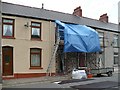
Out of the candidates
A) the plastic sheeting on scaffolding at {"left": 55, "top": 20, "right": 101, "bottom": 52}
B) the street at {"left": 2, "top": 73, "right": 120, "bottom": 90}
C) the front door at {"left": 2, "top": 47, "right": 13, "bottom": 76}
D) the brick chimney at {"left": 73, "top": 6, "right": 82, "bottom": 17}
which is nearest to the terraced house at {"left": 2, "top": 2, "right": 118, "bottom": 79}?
the front door at {"left": 2, "top": 47, "right": 13, "bottom": 76}

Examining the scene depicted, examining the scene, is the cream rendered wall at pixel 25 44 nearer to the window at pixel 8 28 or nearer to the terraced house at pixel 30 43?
the terraced house at pixel 30 43

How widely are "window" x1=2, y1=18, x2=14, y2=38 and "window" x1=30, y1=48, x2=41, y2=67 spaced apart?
8.44 ft

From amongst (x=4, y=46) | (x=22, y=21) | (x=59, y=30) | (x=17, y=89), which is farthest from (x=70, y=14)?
(x=17, y=89)

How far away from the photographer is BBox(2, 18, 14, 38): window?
21.5 m

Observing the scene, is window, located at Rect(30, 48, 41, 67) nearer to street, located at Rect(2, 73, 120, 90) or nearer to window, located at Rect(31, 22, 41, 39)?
window, located at Rect(31, 22, 41, 39)

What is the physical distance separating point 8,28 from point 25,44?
6.81 feet

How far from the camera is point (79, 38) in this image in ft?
78.8

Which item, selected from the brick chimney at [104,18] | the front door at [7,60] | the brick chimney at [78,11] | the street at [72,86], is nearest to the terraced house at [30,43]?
the front door at [7,60]

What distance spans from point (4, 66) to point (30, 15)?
17.4 ft

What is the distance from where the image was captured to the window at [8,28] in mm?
21469

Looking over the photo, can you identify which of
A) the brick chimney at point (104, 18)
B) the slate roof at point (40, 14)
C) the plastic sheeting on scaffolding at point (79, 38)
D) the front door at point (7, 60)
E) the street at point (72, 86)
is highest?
the brick chimney at point (104, 18)

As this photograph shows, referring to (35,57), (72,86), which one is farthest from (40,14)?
(72,86)

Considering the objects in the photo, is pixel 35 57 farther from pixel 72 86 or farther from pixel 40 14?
pixel 72 86

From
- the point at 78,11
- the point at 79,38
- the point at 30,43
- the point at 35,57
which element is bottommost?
the point at 35,57
